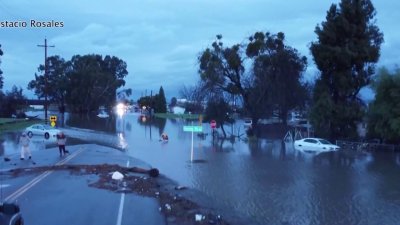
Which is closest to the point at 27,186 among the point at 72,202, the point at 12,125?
the point at 72,202

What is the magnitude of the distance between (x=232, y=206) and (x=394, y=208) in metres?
6.45

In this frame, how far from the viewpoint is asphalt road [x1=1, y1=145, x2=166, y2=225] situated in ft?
48.5

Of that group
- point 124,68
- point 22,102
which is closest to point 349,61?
point 22,102

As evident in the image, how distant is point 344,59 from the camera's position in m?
55.7

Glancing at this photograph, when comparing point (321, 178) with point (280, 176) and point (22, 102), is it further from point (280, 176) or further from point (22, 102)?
point (22, 102)

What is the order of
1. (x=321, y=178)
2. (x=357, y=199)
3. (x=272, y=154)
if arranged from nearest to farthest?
(x=357, y=199)
(x=321, y=178)
(x=272, y=154)

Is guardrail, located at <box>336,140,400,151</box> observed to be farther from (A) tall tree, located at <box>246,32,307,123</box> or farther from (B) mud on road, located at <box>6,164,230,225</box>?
(B) mud on road, located at <box>6,164,230,225</box>

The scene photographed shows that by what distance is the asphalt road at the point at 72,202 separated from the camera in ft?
48.5

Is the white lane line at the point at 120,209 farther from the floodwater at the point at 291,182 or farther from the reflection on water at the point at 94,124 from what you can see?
the reflection on water at the point at 94,124

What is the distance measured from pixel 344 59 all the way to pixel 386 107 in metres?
8.19

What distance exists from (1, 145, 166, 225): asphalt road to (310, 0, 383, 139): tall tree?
1470 inches

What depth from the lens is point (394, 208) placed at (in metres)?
21.2

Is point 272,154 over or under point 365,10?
under

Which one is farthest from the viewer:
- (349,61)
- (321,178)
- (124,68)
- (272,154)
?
(124,68)
